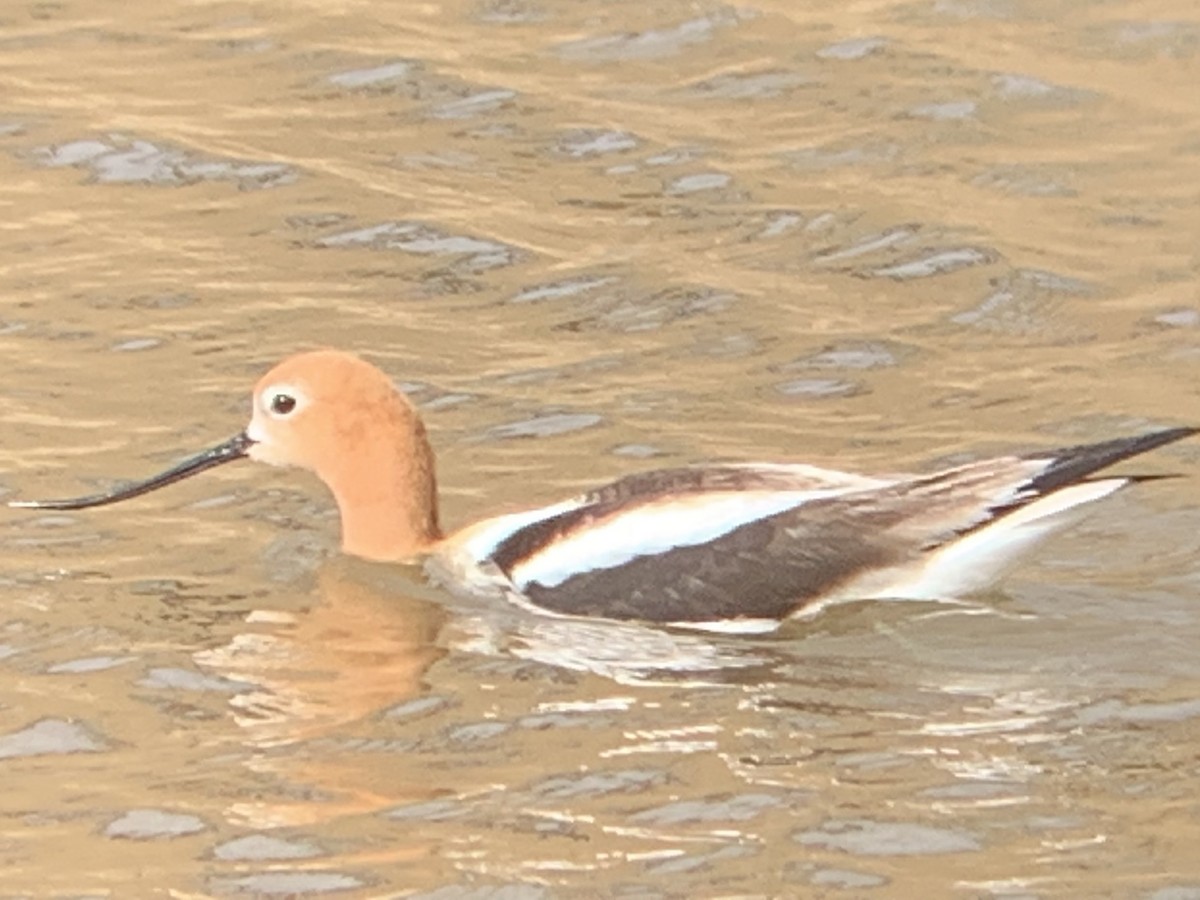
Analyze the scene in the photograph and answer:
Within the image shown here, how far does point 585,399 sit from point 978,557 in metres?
1.83

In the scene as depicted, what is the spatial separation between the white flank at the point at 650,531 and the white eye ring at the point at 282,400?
0.92 metres

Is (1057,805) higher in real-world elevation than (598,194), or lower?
lower

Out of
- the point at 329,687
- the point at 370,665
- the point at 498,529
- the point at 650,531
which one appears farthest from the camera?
the point at 498,529

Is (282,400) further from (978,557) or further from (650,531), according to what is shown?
(978,557)

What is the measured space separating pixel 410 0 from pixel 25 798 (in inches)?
271

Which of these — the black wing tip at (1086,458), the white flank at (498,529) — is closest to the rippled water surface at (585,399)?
the white flank at (498,529)

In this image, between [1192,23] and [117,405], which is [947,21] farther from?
[117,405]

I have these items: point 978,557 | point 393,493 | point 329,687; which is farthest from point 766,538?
point 329,687

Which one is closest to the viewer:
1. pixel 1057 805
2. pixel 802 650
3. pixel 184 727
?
pixel 1057 805

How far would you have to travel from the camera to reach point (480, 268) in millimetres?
11562

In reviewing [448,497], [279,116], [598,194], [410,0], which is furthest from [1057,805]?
[410,0]

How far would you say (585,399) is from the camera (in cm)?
1042

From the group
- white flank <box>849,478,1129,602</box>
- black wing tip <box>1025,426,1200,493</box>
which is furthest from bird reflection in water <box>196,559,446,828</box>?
black wing tip <box>1025,426,1200,493</box>

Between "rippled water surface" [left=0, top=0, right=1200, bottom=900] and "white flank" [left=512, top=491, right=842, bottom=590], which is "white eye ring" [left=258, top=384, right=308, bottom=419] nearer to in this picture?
"rippled water surface" [left=0, top=0, right=1200, bottom=900]
